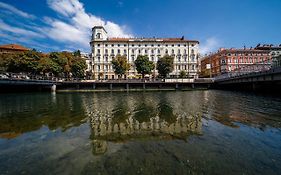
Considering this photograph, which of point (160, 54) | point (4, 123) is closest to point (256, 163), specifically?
point (4, 123)

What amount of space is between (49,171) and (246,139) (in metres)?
8.88

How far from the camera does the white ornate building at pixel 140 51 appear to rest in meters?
89.4

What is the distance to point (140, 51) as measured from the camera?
90.9m

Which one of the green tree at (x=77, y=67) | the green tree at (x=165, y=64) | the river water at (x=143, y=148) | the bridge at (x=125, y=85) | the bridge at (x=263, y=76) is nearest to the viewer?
the river water at (x=143, y=148)

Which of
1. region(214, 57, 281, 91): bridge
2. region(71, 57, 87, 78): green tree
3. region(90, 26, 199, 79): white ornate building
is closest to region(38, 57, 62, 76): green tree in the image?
region(71, 57, 87, 78): green tree

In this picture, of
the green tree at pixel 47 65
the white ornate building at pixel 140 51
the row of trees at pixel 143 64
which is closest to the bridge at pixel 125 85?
the green tree at pixel 47 65

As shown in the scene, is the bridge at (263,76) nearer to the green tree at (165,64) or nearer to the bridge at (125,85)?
the bridge at (125,85)

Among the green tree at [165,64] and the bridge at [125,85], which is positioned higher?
the green tree at [165,64]

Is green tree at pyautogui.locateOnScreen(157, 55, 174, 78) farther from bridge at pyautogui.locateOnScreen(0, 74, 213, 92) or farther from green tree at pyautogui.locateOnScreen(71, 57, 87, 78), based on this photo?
green tree at pyautogui.locateOnScreen(71, 57, 87, 78)

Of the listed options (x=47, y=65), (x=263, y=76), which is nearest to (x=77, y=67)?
(x=47, y=65)

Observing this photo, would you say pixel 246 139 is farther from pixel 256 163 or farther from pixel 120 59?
pixel 120 59

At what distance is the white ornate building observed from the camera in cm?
8938

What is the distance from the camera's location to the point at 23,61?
2338 inches

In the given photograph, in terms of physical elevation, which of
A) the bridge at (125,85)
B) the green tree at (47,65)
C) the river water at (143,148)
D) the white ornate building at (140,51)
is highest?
the white ornate building at (140,51)
